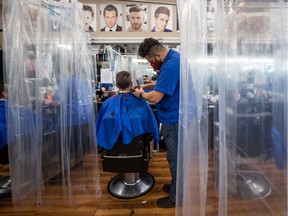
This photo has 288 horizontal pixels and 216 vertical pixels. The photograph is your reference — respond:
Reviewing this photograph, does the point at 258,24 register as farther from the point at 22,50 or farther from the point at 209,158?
the point at 22,50

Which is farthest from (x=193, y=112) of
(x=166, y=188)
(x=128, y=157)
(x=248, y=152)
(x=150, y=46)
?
(x=166, y=188)

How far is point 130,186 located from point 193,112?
127 cm

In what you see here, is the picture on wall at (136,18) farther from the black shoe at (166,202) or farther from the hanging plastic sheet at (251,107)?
the hanging plastic sheet at (251,107)

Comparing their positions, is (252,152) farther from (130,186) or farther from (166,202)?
(130,186)

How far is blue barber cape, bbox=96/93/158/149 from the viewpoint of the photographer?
6.44ft

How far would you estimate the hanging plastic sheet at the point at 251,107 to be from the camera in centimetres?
77

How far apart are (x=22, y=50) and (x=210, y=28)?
52.3 inches

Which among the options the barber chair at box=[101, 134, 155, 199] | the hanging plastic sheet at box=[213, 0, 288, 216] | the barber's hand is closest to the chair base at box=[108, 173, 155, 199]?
the barber chair at box=[101, 134, 155, 199]

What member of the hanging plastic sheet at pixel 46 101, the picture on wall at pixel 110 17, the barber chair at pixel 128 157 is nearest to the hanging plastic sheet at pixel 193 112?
the barber chair at pixel 128 157

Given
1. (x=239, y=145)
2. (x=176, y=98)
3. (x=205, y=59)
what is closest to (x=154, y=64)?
(x=176, y=98)

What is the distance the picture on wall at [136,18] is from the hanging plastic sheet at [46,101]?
92.5 inches

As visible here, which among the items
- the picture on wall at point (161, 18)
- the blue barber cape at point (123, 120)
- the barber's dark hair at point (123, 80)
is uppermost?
the picture on wall at point (161, 18)

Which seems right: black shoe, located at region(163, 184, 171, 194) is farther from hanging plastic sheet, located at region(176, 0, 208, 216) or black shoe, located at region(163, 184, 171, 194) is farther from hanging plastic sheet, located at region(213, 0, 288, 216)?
hanging plastic sheet, located at region(213, 0, 288, 216)

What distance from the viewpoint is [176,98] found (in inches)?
70.6
